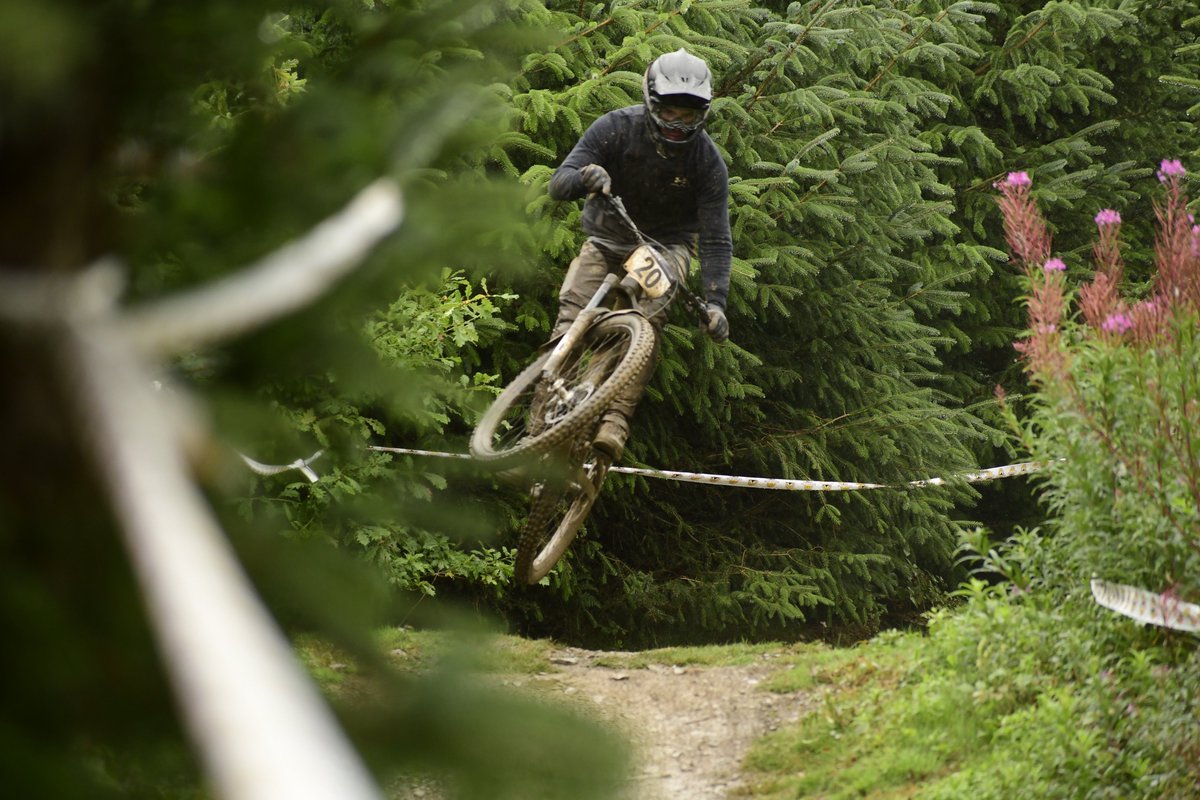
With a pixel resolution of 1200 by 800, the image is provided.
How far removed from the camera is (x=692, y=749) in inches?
236

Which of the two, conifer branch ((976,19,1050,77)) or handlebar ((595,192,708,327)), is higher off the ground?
handlebar ((595,192,708,327))

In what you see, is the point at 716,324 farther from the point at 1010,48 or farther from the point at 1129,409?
the point at 1010,48

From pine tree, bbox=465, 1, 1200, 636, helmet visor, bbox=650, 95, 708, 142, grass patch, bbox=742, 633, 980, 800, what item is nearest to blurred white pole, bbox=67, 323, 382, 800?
grass patch, bbox=742, 633, 980, 800

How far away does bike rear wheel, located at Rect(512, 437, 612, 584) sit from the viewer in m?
6.56

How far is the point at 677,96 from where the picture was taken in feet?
21.6

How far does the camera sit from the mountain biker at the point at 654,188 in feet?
21.7

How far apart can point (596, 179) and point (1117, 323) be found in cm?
296

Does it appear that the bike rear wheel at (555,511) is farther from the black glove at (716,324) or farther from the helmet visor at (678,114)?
the helmet visor at (678,114)

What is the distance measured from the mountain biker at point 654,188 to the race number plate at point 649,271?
185 millimetres

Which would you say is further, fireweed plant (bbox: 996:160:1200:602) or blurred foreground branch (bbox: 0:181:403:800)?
fireweed plant (bbox: 996:160:1200:602)

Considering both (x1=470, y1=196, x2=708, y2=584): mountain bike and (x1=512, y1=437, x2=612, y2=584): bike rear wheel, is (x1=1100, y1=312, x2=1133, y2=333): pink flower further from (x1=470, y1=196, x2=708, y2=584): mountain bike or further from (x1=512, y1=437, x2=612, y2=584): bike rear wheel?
(x1=512, y1=437, x2=612, y2=584): bike rear wheel

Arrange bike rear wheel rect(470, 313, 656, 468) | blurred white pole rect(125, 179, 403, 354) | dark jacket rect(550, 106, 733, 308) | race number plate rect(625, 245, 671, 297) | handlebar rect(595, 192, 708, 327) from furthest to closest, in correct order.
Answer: dark jacket rect(550, 106, 733, 308) → race number plate rect(625, 245, 671, 297) → handlebar rect(595, 192, 708, 327) → bike rear wheel rect(470, 313, 656, 468) → blurred white pole rect(125, 179, 403, 354)

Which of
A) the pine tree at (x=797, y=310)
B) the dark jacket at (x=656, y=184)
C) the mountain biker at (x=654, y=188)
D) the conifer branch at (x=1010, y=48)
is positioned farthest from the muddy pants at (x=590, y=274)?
the conifer branch at (x=1010, y=48)

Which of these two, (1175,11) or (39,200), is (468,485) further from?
(1175,11)
